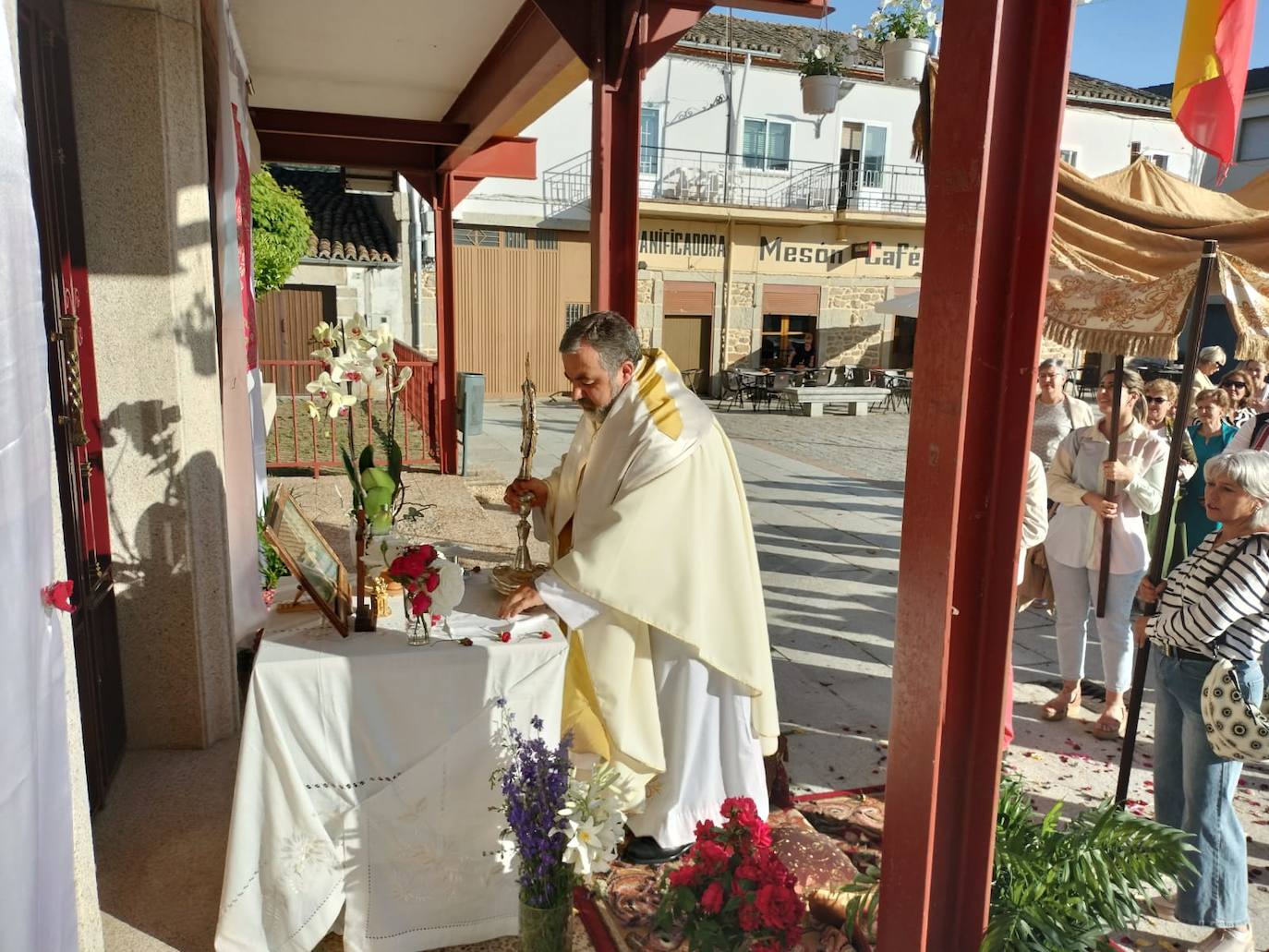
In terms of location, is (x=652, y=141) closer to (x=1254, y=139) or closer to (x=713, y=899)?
(x=1254, y=139)

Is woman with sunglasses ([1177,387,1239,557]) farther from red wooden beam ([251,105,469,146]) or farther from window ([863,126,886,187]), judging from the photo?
window ([863,126,886,187])

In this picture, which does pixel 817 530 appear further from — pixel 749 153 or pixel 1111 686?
pixel 749 153

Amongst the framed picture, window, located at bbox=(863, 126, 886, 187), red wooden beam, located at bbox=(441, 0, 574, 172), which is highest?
window, located at bbox=(863, 126, 886, 187)

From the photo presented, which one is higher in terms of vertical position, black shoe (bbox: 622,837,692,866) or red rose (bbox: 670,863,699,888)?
red rose (bbox: 670,863,699,888)

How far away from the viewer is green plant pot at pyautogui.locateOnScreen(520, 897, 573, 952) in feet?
7.89

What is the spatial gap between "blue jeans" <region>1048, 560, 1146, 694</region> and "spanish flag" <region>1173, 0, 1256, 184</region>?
246 cm

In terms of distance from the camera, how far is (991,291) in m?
1.73

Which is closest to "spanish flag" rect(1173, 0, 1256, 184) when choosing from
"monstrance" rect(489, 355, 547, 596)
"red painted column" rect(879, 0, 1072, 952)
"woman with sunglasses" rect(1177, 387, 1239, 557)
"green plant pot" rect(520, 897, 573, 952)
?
"red painted column" rect(879, 0, 1072, 952)

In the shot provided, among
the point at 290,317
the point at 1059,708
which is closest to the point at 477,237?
the point at 290,317

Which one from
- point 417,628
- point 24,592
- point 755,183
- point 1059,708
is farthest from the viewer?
point 755,183

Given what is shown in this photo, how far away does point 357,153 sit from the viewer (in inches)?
357

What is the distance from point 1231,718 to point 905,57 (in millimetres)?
6072

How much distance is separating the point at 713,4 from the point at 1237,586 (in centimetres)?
297

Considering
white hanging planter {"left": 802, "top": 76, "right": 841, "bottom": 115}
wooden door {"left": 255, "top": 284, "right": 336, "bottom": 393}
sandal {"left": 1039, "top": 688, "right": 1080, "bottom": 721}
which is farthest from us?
wooden door {"left": 255, "top": 284, "right": 336, "bottom": 393}
